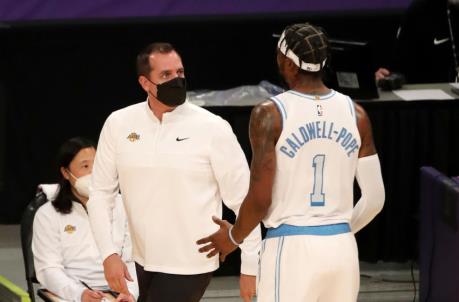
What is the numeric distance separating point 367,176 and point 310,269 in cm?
45

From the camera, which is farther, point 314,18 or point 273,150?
point 314,18

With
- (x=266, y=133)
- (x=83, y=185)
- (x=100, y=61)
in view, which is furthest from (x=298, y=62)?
(x=100, y=61)

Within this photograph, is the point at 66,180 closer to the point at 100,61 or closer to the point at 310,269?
the point at 310,269

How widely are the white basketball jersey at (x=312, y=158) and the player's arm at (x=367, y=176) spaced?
6 cm

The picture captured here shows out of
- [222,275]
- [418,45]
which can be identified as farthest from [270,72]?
[222,275]

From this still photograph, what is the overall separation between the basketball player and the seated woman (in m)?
1.52

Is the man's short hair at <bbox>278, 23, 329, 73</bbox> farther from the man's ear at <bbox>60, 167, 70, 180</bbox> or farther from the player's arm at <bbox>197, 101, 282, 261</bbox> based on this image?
the man's ear at <bbox>60, 167, 70, 180</bbox>

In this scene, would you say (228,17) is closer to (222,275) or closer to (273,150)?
(222,275)

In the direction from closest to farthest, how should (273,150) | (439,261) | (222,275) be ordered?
(273,150), (439,261), (222,275)

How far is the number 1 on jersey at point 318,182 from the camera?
3979 millimetres

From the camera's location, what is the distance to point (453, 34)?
788cm

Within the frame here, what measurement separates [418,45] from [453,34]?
0.26 metres

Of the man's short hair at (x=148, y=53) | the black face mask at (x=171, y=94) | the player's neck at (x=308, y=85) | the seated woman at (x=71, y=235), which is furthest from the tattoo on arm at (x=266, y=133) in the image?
the seated woman at (x=71, y=235)

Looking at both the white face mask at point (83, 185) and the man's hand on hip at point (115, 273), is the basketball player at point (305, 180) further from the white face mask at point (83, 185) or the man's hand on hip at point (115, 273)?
the white face mask at point (83, 185)
